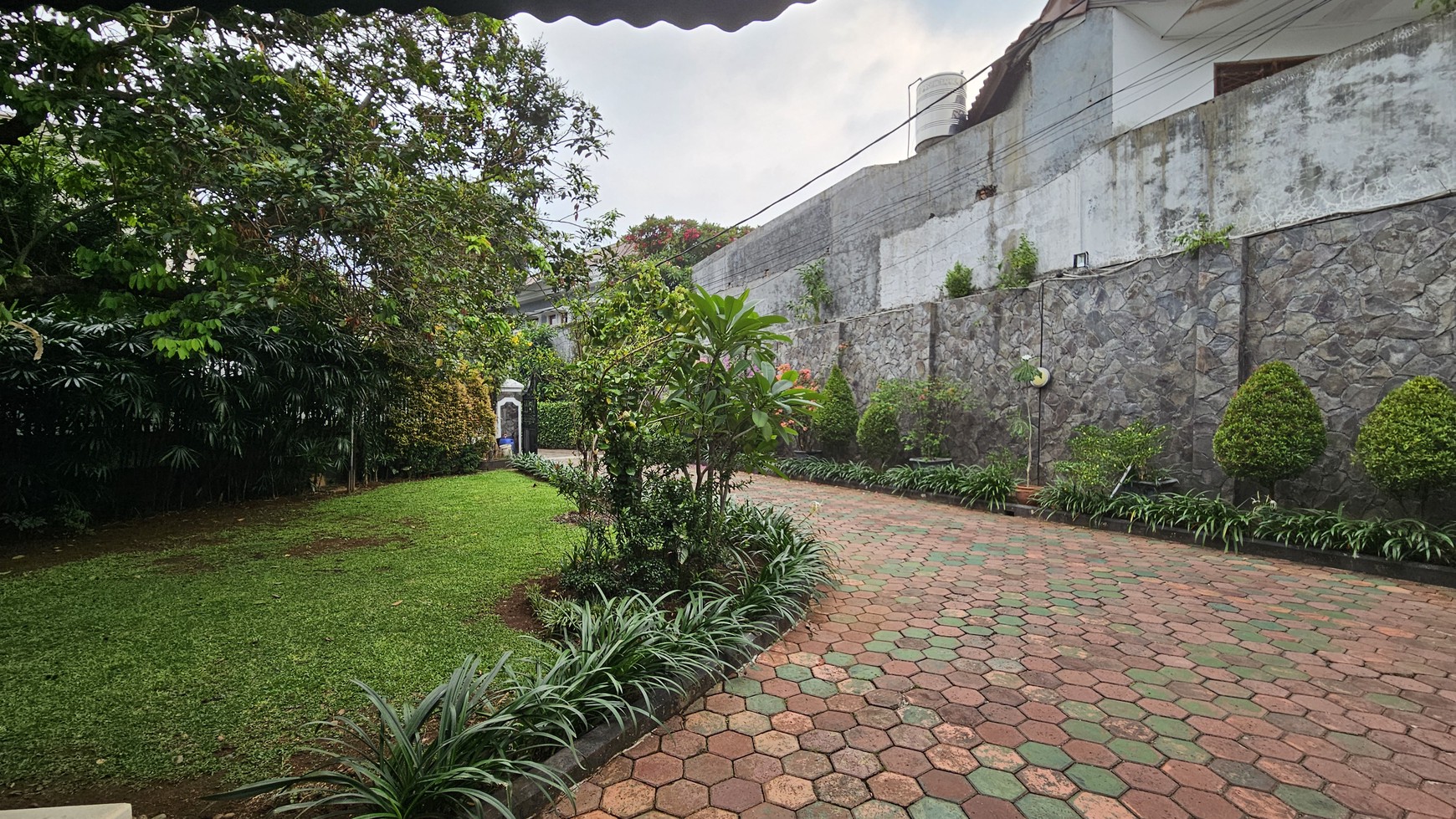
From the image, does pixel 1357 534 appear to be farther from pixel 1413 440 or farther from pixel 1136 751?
pixel 1136 751

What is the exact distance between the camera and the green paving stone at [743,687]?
8.41 ft

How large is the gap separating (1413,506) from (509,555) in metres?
6.81

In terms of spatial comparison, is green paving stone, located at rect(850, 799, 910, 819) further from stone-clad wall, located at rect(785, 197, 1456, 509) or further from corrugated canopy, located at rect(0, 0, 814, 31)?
stone-clad wall, located at rect(785, 197, 1456, 509)

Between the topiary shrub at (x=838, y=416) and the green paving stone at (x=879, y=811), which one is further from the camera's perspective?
the topiary shrub at (x=838, y=416)

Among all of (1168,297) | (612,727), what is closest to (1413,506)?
(1168,297)

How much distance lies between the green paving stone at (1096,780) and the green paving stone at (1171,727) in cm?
42

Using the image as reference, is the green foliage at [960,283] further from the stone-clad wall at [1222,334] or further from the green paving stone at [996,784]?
the green paving stone at [996,784]

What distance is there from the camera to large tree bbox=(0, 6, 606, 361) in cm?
250

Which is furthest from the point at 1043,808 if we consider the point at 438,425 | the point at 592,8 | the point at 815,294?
the point at 815,294

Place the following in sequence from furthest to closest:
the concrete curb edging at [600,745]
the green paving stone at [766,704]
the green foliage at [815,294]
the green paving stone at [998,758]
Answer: the green foliage at [815,294], the green paving stone at [766,704], the green paving stone at [998,758], the concrete curb edging at [600,745]

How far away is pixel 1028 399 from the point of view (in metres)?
7.54

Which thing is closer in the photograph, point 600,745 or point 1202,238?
point 600,745

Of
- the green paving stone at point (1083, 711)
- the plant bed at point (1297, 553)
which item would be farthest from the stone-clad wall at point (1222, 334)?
the green paving stone at point (1083, 711)

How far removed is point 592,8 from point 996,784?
268 centimetres
